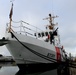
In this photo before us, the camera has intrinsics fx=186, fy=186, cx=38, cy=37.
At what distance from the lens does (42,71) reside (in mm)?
19406

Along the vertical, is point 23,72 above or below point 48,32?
below

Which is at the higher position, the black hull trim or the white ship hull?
the white ship hull

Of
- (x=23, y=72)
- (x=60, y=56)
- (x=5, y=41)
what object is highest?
(x=5, y=41)

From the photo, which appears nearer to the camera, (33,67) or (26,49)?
(26,49)

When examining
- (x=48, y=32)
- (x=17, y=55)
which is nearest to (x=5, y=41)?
(x=17, y=55)

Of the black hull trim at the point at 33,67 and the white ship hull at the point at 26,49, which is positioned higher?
the white ship hull at the point at 26,49

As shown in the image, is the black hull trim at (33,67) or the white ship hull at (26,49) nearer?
the white ship hull at (26,49)

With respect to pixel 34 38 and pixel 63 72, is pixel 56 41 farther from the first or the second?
pixel 63 72

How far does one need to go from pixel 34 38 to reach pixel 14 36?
2527 mm

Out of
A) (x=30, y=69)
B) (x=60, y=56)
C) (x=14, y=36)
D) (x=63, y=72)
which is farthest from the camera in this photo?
(x=60, y=56)

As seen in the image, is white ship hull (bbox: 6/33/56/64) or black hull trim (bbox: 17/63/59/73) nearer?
white ship hull (bbox: 6/33/56/64)

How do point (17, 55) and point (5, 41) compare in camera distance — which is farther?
point (17, 55)

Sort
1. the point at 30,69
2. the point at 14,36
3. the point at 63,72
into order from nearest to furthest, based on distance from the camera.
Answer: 1. the point at 63,72
2. the point at 14,36
3. the point at 30,69

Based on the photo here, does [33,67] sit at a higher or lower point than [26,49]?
lower
